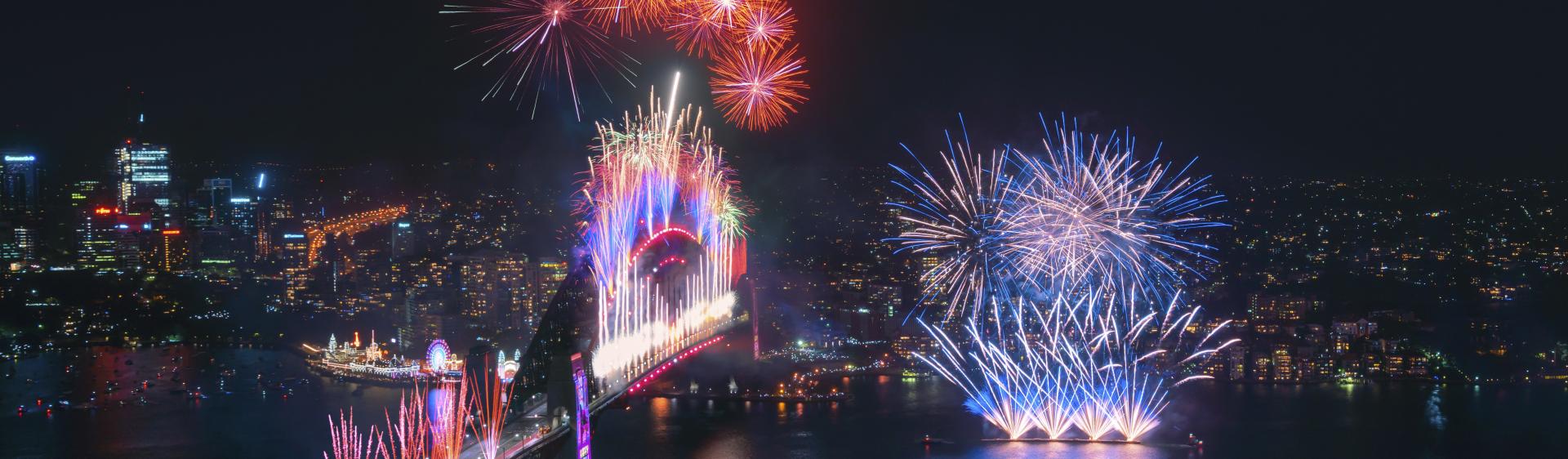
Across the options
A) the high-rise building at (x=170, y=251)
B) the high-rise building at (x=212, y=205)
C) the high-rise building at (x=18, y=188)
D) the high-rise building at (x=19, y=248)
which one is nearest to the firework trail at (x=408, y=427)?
the high-rise building at (x=170, y=251)

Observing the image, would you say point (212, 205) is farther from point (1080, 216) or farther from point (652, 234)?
point (1080, 216)

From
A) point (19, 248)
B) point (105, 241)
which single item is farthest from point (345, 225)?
point (19, 248)

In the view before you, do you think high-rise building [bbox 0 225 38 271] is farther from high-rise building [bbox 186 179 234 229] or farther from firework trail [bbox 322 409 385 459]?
firework trail [bbox 322 409 385 459]

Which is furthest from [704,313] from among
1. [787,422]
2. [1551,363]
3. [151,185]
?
[151,185]

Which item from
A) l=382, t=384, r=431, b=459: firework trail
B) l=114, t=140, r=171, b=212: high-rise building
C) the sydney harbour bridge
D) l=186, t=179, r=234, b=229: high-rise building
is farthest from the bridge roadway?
l=114, t=140, r=171, b=212: high-rise building


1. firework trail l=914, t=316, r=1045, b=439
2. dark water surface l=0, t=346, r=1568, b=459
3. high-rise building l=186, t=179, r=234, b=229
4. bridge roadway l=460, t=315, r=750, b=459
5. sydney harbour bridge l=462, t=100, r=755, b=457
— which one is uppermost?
high-rise building l=186, t=179, r=234, b=229

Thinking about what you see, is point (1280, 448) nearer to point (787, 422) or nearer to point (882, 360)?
point (787, 422)
